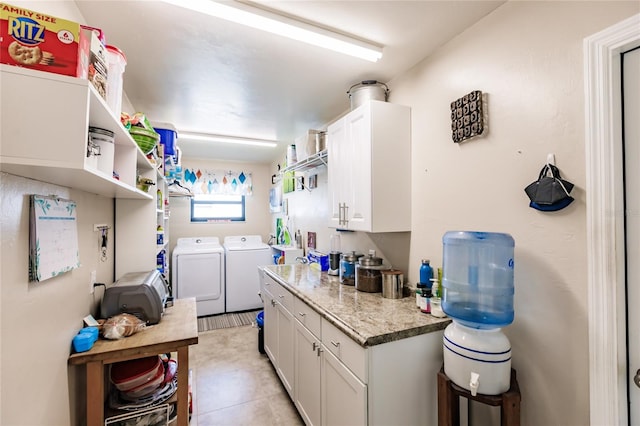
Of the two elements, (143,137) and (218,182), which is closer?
(143,137)

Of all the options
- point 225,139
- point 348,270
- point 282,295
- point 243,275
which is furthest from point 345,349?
point 243,275

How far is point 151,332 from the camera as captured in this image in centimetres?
166

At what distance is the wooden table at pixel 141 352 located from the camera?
1.40m

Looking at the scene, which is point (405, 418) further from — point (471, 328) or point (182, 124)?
point (182, 124)

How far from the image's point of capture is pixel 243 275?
4.49 m

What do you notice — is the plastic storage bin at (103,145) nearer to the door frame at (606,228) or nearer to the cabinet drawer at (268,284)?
the cabinet drawer at (268,284)

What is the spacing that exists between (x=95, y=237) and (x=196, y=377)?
1.66 metres

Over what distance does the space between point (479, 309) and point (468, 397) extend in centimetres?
38

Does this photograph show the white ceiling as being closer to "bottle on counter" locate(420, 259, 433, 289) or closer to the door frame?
the door frame

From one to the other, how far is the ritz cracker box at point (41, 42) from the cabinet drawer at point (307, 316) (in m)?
1.58

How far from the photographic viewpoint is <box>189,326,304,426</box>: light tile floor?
2107mm

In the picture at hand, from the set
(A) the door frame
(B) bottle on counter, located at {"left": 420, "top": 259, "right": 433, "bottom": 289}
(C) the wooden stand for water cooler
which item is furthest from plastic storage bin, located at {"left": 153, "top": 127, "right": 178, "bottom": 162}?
(A) the door frame

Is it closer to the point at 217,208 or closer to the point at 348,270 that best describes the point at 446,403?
the point at 348,270

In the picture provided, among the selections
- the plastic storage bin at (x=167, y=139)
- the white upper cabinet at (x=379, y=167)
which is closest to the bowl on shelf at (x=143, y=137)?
the plastic storage bin at (x=167, y=139)
